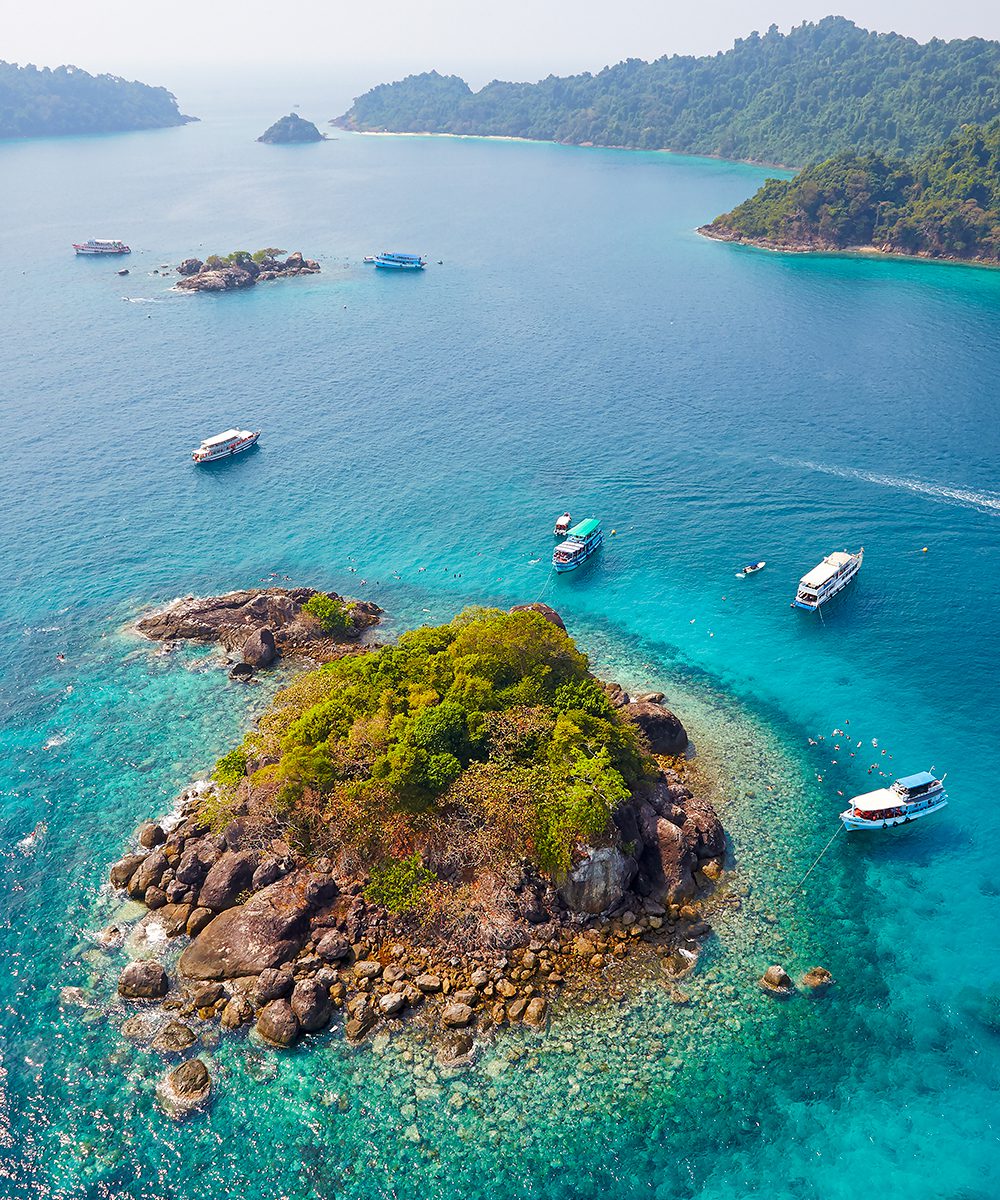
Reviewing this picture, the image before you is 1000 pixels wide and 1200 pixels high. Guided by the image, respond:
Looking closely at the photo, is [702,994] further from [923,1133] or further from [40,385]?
[40,385]

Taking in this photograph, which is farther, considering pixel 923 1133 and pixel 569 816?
pixel 569 816

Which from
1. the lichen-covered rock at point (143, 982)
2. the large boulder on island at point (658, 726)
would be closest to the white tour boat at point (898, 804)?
the large boulder on island at point (658, 726)

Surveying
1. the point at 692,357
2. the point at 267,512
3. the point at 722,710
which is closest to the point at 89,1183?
the point at 722,710

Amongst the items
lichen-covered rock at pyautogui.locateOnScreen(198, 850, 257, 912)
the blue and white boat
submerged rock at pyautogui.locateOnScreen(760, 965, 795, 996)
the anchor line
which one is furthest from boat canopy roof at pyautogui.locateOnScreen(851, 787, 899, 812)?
lichen-covered rock at pyautogui.locateOnScreen(198, 850, 257, 912)

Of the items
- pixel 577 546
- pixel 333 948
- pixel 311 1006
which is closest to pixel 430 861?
pixel 333 948

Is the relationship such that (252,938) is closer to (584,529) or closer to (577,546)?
(577,546)

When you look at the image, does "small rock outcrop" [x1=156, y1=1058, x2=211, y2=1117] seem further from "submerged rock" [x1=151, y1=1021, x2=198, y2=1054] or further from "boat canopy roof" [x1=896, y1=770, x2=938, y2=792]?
"boat canopy roof" [x1=896, y1=770, x2=938, y2=792]

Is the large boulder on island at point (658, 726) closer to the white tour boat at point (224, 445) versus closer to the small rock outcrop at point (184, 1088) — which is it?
the small rock outcrop at point (184, 1088)
